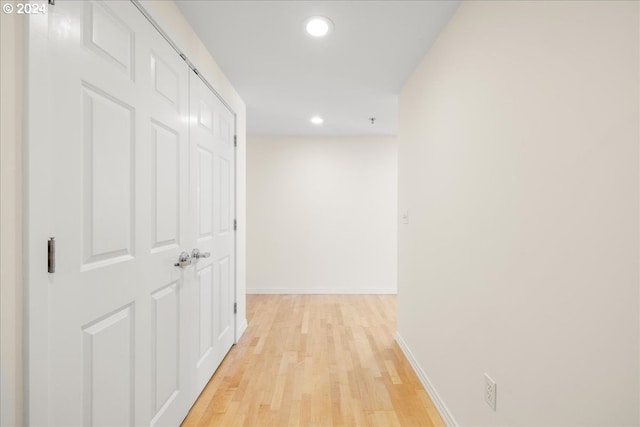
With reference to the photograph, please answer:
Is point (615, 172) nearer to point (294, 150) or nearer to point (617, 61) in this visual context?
point (617, 61)

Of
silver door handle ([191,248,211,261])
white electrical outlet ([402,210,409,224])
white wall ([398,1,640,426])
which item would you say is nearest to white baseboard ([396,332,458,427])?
white wall ([398,1,640,426])

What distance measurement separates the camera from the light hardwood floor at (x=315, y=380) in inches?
68.7

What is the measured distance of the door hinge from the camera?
0.87 m

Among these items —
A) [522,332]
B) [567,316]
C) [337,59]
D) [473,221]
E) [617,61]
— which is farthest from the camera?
[337,59]

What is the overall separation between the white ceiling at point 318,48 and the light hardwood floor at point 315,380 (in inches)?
91.8

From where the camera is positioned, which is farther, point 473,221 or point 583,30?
point 473,221

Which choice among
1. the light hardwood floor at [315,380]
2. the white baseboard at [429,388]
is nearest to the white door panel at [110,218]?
the light hardwood floor at [315,380]

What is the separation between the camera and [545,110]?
996 millimetres

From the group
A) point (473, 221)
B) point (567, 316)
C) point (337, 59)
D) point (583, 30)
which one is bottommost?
point (567, 316)

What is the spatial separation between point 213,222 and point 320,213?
8.24 feet

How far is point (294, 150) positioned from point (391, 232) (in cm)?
195

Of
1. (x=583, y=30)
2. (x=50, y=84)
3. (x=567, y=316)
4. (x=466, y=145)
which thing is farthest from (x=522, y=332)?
(x=50, y=84)

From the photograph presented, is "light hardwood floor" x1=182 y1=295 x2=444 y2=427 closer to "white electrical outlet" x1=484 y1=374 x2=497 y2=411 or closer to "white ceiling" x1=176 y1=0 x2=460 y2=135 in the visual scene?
"white electrical outlet" x1=484 y1=374 x2=497 y2=411

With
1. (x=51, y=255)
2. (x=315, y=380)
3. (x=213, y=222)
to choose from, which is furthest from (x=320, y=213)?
(x=51, y=255)
